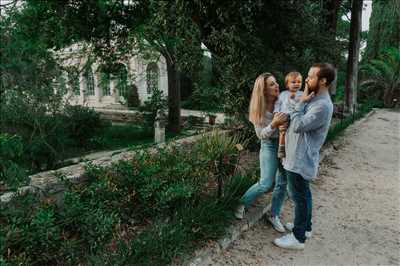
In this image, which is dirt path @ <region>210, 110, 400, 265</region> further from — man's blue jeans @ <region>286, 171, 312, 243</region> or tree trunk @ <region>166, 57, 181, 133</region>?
tree trunk @ <region>166, 57, 181, 133</region>


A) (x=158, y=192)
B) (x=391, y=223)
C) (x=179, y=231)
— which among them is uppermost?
(x=158, y=192)

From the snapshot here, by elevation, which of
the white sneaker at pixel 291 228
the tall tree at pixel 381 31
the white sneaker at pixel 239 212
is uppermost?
the tall tree at pixel 381 31

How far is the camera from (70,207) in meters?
2.91

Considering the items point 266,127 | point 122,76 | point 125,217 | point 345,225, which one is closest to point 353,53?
point 122,76

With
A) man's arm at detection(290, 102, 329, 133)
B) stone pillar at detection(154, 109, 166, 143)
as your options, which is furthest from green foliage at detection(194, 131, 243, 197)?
stone pillar at detection(154, 109, 166, 143)

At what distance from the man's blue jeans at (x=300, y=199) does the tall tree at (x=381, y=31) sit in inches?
998

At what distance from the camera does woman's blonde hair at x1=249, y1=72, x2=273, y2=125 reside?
3352 millimetres

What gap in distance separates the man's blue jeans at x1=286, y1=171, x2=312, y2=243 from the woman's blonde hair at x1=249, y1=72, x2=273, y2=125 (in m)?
0.70

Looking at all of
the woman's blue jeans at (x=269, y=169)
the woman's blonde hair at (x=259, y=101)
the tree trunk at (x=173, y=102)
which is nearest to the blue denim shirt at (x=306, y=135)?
the woman's blue jeans at (x=269, y=169)

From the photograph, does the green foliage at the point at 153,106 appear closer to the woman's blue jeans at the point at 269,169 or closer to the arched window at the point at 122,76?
the arched window at the point at 122,76

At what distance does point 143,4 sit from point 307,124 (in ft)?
15.4

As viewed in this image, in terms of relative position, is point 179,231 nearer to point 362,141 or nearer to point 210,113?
point 210,113

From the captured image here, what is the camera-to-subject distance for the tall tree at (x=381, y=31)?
23.8m

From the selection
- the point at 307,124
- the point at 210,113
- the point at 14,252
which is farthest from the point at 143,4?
the point at 14,252
